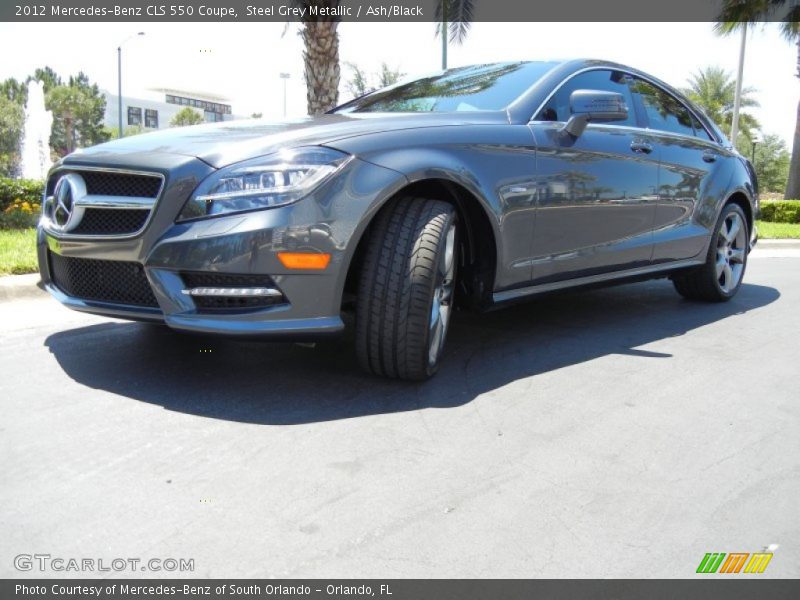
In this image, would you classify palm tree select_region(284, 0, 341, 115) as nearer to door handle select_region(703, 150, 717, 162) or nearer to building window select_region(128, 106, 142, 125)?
door handle select_region(703, 150, 717, 162)

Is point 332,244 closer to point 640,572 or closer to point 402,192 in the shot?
point 402,192

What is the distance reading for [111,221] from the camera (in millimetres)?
3205

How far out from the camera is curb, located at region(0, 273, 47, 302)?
5.18 metres

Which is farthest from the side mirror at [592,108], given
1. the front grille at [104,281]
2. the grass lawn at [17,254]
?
the grass lawn at [17,254]

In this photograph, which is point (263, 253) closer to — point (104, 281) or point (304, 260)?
point (304, 260)

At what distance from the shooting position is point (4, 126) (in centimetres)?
6431

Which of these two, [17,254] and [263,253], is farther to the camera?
[17,254]

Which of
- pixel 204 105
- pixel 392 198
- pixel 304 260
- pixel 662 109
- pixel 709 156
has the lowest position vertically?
pixel 304 260

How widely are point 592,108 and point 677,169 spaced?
4.18 ft

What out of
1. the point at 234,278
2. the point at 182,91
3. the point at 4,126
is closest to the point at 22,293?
the point at 234,278

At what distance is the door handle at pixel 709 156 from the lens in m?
5.38

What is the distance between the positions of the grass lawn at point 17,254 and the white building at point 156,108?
90053mm

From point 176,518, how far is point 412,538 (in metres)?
0.65
